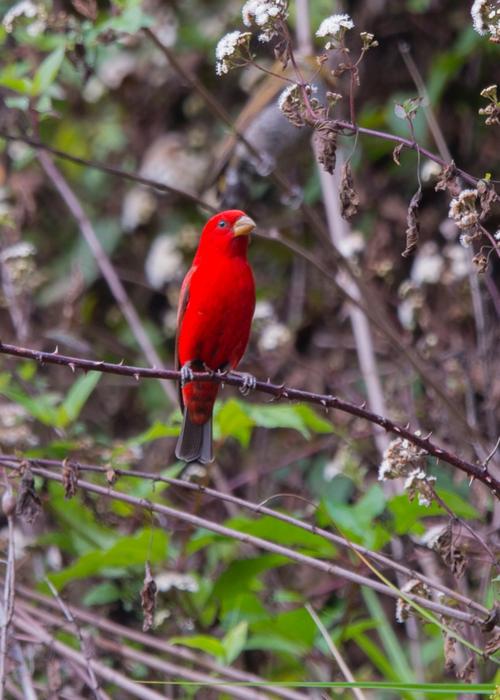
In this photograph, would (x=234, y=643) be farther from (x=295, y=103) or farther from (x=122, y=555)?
(x=295, y=103)

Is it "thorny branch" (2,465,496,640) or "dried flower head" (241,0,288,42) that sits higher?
"dried flower head" (241,0,288,42)

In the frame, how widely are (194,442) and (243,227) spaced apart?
820 millimetres

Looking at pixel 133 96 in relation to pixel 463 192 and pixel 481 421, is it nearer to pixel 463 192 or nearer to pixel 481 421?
pixel 481 421

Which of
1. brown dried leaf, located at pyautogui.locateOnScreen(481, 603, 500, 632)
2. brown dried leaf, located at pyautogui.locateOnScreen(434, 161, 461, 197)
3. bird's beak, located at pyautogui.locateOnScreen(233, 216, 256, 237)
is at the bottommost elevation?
brown dried leaf, located at pyautogui.locateOnScreen(481, 603, 500, 632)

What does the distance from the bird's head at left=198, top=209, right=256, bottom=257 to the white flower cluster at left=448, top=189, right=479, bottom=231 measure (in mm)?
1834

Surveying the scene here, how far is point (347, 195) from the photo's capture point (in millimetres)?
2271

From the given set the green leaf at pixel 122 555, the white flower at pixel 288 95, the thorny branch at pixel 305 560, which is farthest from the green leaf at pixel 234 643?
the white flower at pixel 288 95

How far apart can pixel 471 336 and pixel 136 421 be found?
2039mm

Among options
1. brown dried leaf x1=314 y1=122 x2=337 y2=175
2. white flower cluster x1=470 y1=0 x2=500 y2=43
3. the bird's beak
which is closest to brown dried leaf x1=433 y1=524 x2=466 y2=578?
brown dried leaf x1=314 y1=122 x2=337 y2=175

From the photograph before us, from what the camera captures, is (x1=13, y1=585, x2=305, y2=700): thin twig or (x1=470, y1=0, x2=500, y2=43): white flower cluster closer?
(x1=470, y1=0, x2=500, y2=43): white flower cluster

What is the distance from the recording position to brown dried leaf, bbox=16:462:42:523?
2.67m

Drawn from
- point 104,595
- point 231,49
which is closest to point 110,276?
point 104,595

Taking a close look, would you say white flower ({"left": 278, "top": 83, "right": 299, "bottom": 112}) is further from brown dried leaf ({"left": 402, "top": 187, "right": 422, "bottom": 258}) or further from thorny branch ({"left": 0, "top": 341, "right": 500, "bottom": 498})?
thorny branch ({"left": 0, "top": 341, "right": 500, "bottom": 498})

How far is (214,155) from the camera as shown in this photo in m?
5.97
